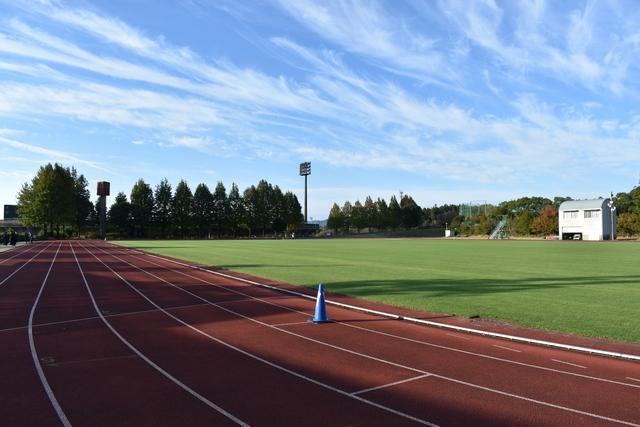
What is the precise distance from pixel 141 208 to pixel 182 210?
9335 millimetres

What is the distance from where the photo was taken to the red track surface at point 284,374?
5336 mm

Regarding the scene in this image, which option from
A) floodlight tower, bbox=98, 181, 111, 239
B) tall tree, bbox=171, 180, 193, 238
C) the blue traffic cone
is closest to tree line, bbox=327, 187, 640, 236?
tall tree, bbox=171, 180, 193, 238

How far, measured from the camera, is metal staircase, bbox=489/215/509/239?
3652 inches

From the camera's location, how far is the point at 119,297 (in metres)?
14.8

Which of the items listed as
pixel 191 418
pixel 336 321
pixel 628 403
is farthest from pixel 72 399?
pixel 628 403

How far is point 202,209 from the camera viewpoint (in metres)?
115

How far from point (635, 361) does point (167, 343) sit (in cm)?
800

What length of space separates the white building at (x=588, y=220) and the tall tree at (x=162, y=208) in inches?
3276

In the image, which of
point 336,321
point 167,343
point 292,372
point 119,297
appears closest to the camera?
point 292,372

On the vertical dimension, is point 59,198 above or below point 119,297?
above

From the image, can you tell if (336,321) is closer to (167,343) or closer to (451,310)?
(451,310)

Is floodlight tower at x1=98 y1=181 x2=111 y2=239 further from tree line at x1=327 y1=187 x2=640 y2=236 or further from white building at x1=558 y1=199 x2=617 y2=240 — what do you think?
white building at x1=558 y1=199 x2=617 y2=240

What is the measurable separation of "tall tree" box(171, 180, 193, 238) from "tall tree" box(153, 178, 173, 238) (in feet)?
3.74

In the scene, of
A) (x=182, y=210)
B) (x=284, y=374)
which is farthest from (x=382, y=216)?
(x=284, y=374)
